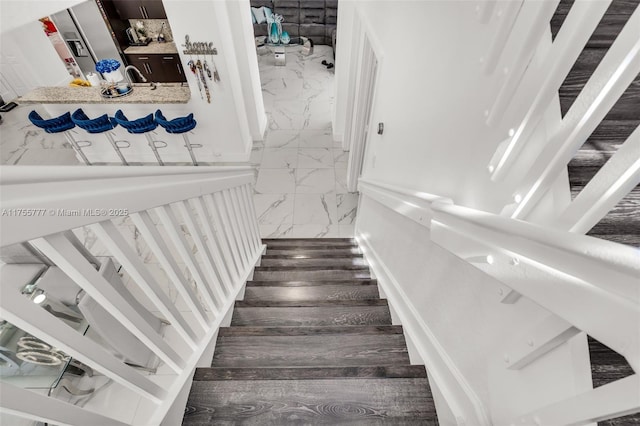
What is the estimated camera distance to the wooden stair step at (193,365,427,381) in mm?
1181

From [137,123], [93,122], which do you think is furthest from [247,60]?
[93,122]

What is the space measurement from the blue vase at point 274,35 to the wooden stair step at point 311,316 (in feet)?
25.8

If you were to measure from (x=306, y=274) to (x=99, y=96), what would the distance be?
3637 mm

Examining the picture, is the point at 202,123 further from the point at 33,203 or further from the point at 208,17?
the point at 33,203

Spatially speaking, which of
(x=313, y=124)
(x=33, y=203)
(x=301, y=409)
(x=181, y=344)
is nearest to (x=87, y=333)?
(x=181, y=344)

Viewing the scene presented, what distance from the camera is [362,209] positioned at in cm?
318

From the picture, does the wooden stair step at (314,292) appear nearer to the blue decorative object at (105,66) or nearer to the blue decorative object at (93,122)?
the blue decorative object at (93,122)

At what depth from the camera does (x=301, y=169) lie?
4.54 metres

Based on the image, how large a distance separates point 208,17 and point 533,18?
11.8 ft

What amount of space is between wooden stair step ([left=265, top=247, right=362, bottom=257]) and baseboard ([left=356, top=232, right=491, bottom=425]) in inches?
47.6

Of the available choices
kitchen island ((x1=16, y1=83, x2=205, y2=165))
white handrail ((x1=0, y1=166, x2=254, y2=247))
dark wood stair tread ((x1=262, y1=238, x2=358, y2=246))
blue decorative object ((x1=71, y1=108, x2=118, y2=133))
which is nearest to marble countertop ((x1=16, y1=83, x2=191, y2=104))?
kitchen island ((x1=16, y1=83, x2=205, y2=165))

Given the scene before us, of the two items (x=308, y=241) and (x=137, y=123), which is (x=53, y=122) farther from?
(x=308, y=241)

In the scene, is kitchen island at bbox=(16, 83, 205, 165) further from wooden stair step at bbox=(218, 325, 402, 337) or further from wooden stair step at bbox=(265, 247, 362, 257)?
wooden stair step at bbox=(218, 325, 402, 337)

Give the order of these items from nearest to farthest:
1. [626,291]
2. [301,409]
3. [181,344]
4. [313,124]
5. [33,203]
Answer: [626,291]
[33,203]
[301,409]
[181,344]
[313,124]
